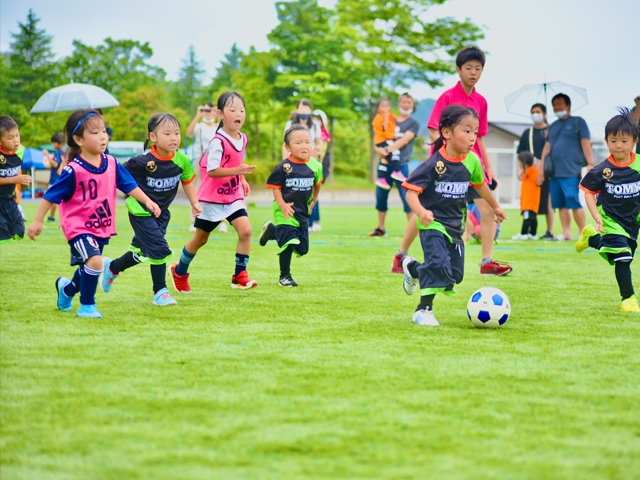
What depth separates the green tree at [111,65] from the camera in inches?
1607

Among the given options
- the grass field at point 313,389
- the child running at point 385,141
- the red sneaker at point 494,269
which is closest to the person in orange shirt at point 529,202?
the child running at point 385,141

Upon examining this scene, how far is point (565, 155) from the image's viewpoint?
12.2 metres

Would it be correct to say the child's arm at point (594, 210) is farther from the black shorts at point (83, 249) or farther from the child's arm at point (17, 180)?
the child's arm at point (17, 180)

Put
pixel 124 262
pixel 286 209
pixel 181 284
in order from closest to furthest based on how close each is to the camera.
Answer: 1. pixel 124 262
2. pixel 181 284
3. pixel 286 209

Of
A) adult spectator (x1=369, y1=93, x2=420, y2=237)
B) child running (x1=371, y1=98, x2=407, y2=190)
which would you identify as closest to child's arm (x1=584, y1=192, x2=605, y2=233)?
adult spectator (x1=369, y1=93, x2=420, y2=237)

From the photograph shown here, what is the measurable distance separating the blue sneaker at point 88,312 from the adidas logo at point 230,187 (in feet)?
6.16

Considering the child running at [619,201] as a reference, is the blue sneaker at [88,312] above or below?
below

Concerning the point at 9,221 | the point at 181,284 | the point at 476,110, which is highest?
the point at 476,110

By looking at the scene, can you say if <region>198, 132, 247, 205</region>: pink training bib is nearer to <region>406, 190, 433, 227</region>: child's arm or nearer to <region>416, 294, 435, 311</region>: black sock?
<region>406, 190, 433, 227</region>: child's arm

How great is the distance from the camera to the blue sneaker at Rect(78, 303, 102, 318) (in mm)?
5406

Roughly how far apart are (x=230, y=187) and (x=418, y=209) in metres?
2.21

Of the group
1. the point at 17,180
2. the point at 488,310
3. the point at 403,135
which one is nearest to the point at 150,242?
the point at 17,180

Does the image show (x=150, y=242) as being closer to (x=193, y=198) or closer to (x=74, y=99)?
(x=193, y=198)

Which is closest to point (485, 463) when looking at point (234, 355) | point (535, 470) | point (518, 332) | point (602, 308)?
point (535, 470)
